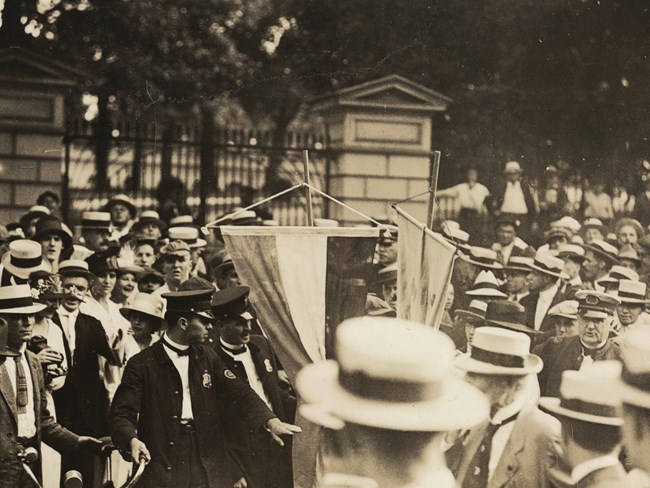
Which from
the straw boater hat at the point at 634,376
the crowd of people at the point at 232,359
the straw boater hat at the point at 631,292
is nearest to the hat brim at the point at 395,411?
the crowd of people at the point at 232,359

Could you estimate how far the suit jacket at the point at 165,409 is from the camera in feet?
14.1

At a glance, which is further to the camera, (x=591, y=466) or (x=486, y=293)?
(x=486, y=293)

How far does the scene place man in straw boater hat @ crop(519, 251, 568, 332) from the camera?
5207 mm

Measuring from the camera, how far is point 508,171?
5.41 m

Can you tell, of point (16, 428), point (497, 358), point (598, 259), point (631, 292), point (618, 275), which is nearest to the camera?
point (16, 428)

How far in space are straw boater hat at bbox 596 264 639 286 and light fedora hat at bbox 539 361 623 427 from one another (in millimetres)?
667

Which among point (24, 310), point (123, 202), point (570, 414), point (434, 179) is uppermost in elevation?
point (434, 179)

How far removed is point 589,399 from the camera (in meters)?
4.80

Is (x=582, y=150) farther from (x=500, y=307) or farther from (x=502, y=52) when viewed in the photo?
(x=500, y=307)

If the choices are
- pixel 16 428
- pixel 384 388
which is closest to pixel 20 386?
pixel 16 428

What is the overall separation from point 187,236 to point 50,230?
0.74 meters

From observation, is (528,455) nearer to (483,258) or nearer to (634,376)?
(634,376)

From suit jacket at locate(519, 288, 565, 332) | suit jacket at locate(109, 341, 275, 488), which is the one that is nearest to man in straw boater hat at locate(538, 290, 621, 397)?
suit jacket at locate(519, 288, 565, 332)

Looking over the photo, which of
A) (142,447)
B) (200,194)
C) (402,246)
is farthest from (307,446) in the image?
(200,194)
